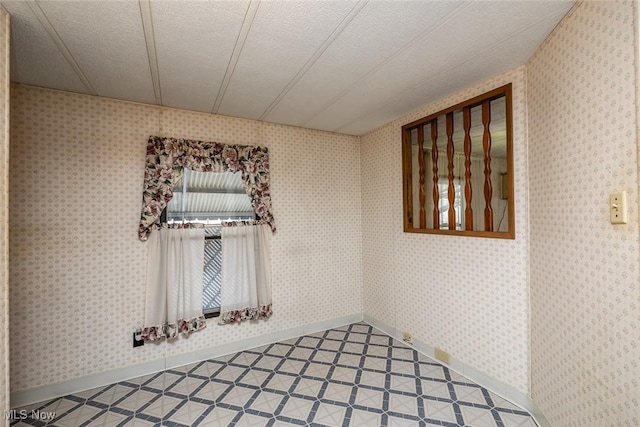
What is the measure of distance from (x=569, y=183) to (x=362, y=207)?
2.18 m

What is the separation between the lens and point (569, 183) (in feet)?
4.89

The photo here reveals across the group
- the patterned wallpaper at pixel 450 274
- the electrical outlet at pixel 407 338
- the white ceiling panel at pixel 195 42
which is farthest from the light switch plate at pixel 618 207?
the electrical outlet at pixel 407 338

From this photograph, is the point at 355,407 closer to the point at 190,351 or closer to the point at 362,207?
the point at 190,351

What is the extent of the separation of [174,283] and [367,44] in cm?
238

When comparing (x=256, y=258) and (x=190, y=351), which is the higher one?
(x=256, y=258)

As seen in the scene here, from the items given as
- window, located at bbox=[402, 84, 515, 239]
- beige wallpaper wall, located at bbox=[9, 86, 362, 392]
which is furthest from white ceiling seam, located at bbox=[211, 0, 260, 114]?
window, located at bbox=[402, 84, 515, 239]

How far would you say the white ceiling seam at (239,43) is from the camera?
1.34 meters

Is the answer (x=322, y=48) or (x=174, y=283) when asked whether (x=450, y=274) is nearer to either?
(x=322, y=48)

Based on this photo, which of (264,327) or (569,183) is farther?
(264,327)

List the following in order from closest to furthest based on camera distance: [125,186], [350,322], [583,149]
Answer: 1. [583,149]
2. [125,186]
3. [350,322]

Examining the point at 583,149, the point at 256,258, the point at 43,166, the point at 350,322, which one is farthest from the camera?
the point at 350,322

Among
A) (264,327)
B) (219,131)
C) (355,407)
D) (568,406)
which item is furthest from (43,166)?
(568,406)

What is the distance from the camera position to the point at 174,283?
2504 millimetres

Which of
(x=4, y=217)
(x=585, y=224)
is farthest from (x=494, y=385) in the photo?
(x=4, y=217)
